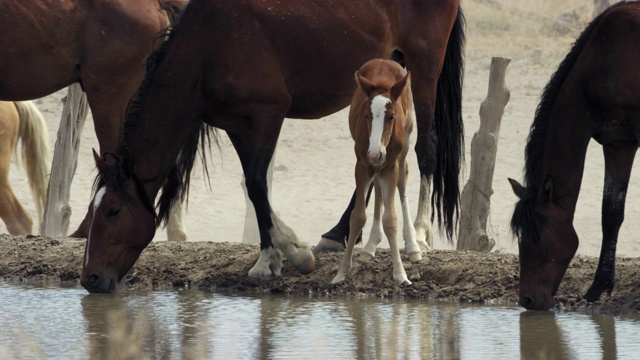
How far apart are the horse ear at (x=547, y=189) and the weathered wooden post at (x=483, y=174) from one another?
3138mm

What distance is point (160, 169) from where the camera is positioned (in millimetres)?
7766

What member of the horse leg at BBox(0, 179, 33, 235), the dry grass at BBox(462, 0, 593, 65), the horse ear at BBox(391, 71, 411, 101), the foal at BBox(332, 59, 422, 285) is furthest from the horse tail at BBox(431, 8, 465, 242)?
the dry grass at BBox(462, 0, 593, 65)

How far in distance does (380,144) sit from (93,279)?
187 cm

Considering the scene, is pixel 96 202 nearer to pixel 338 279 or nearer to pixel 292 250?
pixel 292 250

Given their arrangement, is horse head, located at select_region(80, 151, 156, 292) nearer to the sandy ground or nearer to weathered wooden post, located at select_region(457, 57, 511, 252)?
weathered wooden post, located at select_region(457, 57, 511, 252)

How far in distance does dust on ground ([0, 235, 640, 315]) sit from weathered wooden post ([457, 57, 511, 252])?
1711 mm

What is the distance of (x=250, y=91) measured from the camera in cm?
798

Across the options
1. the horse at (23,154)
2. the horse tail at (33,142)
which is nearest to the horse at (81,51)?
the horse at (23,154)

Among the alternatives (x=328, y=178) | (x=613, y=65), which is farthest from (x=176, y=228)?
(x=328, y=178)

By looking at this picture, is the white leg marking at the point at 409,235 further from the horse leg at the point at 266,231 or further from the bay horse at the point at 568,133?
the bay horse at the point at 568,133

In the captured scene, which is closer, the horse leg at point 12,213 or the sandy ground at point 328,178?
the horse leg at point 12,213

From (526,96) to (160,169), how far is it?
1546cm

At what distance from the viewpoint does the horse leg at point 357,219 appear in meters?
7.66

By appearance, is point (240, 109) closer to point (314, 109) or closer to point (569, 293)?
point (314, 109)
